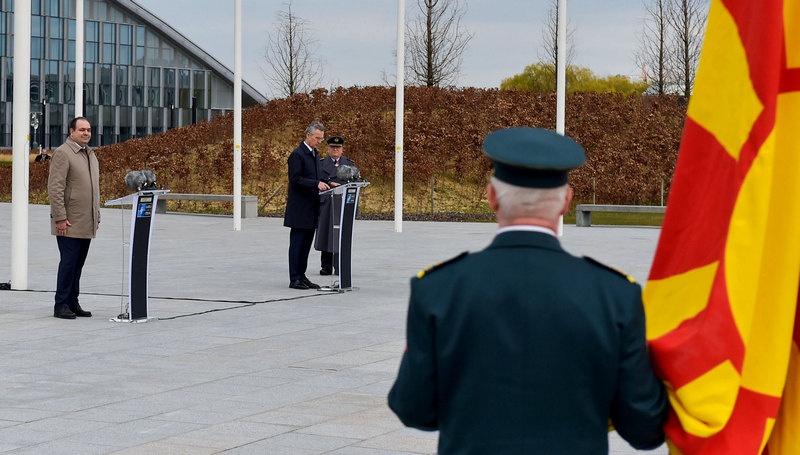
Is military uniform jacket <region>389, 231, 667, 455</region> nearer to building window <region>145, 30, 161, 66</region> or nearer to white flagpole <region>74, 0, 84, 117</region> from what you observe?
white flagpole <region>74, 0, 84, 117</region>

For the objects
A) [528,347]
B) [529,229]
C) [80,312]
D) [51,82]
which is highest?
[51,82]

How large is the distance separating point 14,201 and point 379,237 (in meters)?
10.8

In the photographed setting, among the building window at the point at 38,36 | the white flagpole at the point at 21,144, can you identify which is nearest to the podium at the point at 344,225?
the white flagpole at the point at 21,144

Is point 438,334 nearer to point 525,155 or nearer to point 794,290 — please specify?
point 525,155

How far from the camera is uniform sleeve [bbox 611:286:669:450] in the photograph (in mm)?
2777

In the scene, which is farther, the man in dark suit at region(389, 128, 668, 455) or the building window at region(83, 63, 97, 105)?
the building window at region(83, 63, 97, 105)

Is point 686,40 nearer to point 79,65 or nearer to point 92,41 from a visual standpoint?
point 79,65

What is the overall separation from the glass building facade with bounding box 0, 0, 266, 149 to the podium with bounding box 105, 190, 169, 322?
219 ft

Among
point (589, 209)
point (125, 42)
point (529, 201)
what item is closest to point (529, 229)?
point (529, 201)

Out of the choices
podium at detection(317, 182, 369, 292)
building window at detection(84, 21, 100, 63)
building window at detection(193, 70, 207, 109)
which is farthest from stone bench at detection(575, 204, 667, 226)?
building window at detection(193, 70, 207, 109)

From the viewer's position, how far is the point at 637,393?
9.27ft

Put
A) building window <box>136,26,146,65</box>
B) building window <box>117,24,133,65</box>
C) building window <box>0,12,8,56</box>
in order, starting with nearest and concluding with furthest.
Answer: building window <box>0,12,8,56</box> → building window <box>117,24,133,65</box> → building window <box>136,26,146,65</box>

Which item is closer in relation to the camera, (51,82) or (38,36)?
(38,36)

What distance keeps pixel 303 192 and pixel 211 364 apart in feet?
17.8
